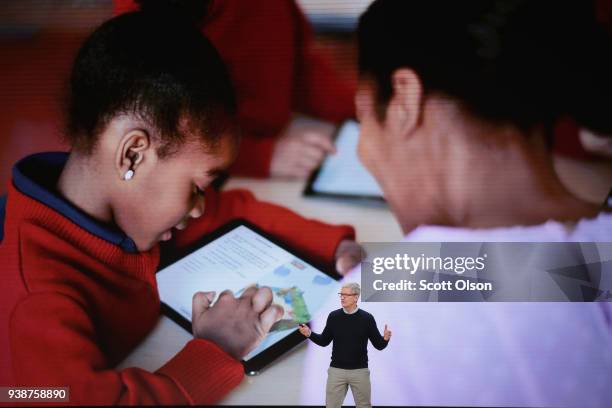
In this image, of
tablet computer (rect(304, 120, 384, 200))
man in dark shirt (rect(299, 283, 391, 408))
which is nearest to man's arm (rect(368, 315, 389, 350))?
man in dark shirt (rect(299, 283, 391, 408))

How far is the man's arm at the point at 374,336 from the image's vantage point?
1.40 metres

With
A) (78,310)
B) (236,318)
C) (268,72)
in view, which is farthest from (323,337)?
(268,72)

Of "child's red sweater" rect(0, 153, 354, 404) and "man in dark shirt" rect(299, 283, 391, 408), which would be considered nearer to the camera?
"child's red sweater" rect(0, 153, 354, 404)

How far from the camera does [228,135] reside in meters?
1.41

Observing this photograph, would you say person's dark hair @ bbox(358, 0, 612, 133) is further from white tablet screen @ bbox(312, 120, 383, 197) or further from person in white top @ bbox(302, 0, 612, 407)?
white tablet screen @ bbox(312, 120, 383, 197)

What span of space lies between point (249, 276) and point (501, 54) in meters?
0.74

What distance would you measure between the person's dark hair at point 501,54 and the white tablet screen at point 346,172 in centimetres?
13

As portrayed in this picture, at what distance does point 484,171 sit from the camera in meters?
1.47

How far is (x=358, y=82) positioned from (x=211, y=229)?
478 millimetres

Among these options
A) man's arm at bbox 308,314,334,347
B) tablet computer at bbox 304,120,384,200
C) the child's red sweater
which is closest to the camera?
the child's red sweater

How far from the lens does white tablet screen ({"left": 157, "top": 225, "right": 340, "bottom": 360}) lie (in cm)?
140

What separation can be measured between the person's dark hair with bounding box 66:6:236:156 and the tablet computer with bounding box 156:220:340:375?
0.82 feet

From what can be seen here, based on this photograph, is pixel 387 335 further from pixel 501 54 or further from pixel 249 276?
pixel 501 54

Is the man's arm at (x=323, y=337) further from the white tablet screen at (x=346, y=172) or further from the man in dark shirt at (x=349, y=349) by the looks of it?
the white tablet screen at (x=346, y=172)
